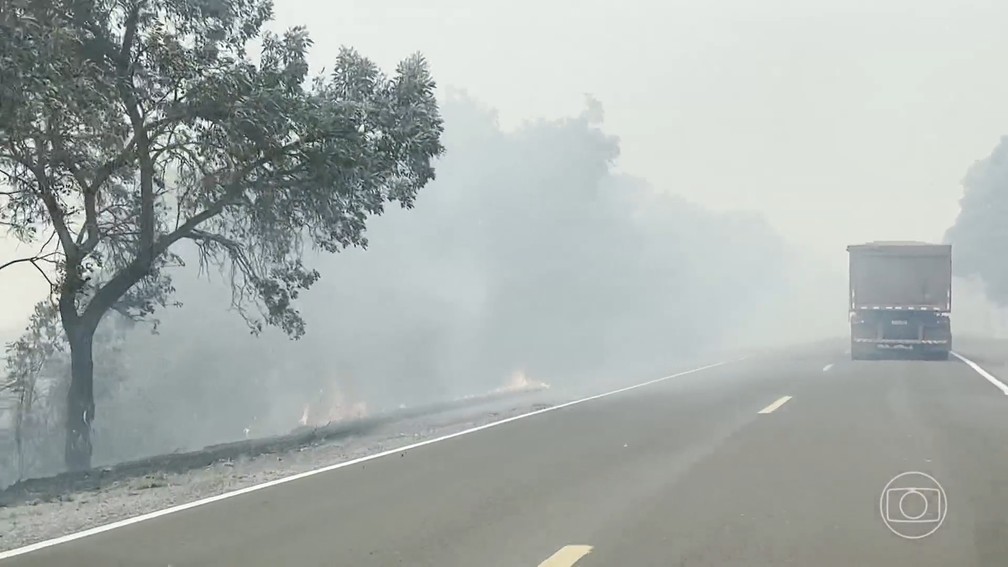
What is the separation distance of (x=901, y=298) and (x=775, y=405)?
16.1 meters

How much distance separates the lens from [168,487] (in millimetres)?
10586

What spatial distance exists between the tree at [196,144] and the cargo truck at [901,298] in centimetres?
1822

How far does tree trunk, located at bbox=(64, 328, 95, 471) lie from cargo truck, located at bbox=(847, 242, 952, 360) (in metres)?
23.3

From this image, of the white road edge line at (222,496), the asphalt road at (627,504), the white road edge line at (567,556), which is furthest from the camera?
the white road edge line at (222,496)

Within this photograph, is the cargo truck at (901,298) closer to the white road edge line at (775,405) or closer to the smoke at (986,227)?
the white road edge line at (775,405)

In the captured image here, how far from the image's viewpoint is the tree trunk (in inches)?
722

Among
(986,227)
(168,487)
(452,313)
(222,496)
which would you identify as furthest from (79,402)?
(986,227)

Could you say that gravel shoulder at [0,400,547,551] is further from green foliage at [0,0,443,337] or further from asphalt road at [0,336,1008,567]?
green foliage at [0,0,443,337]

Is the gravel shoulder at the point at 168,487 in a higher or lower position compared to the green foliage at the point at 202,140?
lower

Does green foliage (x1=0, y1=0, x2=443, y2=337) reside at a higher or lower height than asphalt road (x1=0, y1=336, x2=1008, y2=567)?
higher

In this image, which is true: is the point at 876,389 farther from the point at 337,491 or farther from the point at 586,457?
the point at 337,491

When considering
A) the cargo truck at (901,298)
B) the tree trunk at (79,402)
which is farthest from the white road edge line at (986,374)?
the tree trunk at (79,402)

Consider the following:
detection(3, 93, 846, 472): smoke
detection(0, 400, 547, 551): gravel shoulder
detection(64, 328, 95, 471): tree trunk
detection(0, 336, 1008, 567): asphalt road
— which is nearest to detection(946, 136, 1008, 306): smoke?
detection(3, 93, 846, 472): smoke

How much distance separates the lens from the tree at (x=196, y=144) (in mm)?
15891
